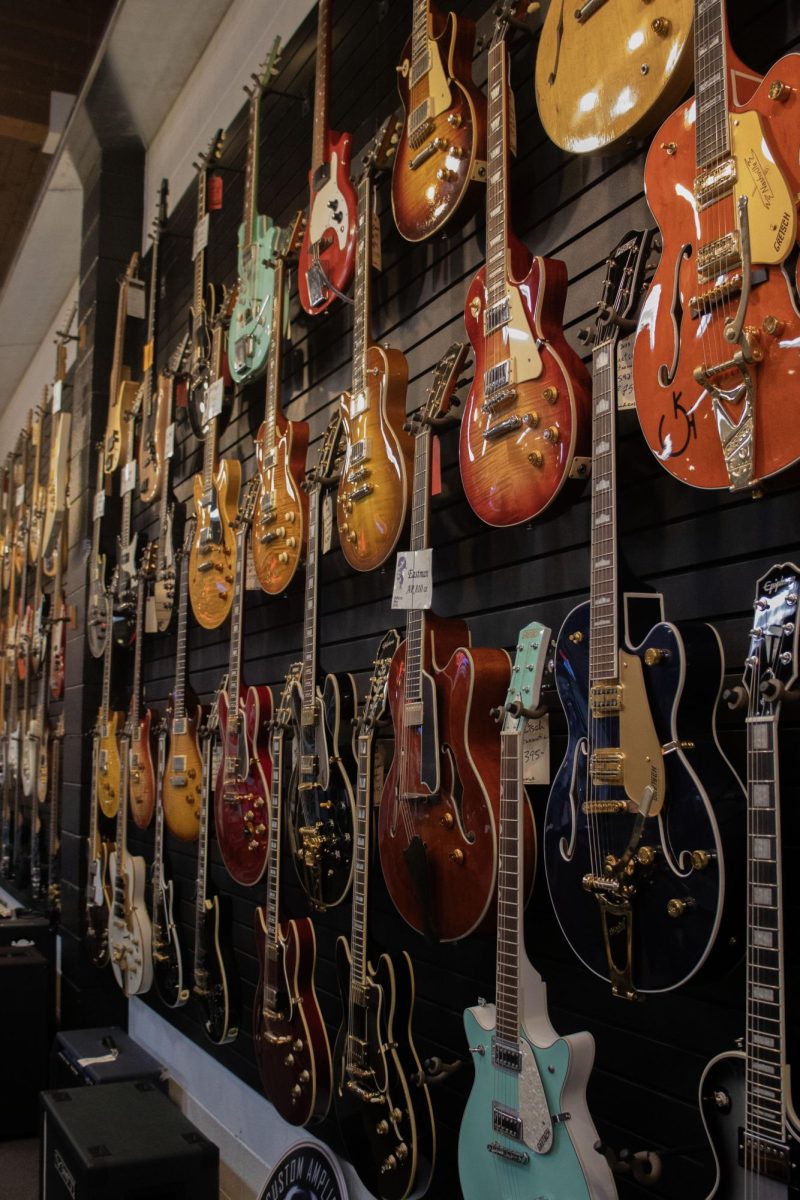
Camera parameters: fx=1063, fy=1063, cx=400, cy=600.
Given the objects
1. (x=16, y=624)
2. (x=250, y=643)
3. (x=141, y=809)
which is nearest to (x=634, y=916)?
(x=250, y=643)

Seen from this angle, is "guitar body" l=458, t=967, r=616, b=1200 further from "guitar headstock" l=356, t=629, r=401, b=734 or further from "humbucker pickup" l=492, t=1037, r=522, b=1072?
"guitar headstock" l=356, t=629, r=401, b=734

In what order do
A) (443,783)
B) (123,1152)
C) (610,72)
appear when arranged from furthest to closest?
(123,1152) < (443,783) < (610,72)

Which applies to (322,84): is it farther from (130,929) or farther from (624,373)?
(130,929)

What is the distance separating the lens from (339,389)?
291 centimetres

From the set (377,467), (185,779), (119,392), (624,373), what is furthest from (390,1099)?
(119,392)

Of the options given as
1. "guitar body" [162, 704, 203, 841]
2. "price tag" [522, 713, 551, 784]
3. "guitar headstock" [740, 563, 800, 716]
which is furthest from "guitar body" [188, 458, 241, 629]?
"guitar headstock" [740, 563, 800, 716]

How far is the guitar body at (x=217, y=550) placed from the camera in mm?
3305

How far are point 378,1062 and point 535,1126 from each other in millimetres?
604

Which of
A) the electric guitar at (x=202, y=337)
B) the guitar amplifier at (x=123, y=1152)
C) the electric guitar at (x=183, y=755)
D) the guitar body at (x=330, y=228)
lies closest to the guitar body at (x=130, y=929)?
the electric guitar at (x=183, y=755)

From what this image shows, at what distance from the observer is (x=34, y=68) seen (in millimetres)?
4875

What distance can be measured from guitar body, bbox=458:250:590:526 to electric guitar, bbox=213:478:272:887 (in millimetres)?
1178

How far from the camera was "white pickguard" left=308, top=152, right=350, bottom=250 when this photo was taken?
2.69 m

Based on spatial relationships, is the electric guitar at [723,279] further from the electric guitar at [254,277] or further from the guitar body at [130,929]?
the guitar body at [130,929]

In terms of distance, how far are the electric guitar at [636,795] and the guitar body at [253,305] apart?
1.81m
